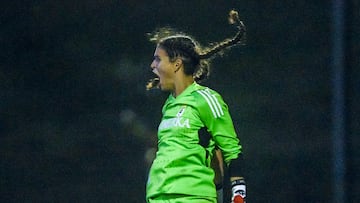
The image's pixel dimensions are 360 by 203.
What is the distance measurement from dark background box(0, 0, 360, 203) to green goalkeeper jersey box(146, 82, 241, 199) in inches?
77.2

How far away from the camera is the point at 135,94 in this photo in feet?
27.2

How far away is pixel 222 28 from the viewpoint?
8.09 meters

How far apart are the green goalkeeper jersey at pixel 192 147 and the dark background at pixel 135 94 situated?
196 centimetres

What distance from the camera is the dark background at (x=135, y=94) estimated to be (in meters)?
8.09

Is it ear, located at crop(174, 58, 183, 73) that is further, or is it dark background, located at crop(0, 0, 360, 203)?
dark background, located at crop(0, 0, 360, 203)

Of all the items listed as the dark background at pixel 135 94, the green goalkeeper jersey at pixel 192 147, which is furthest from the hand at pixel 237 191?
the dark background at pixel 135 94

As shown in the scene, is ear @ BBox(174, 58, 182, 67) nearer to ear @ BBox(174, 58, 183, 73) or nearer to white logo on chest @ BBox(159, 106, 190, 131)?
ear @ BBox(174, 58, 183, 73)

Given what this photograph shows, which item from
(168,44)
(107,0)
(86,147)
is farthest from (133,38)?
(168,44)

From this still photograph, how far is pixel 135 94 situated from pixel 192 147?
2283 mm

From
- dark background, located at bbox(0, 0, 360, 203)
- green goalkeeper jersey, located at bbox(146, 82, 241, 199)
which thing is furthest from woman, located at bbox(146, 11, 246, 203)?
dark background, located at bbox(0, 0, 360, 203)

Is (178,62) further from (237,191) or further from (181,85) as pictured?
(237,191)

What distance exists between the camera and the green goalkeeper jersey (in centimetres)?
601

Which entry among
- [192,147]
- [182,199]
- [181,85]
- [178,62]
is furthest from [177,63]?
[182,199]

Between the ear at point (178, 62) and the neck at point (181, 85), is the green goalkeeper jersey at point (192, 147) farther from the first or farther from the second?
the ear at point (178, 62)
